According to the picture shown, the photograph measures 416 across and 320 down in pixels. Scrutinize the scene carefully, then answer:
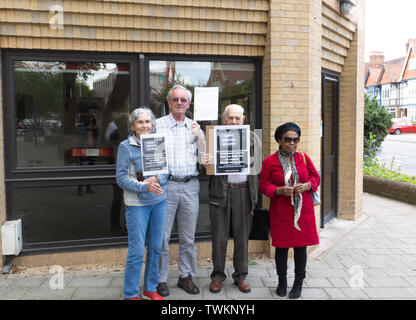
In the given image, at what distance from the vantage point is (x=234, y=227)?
402 cm

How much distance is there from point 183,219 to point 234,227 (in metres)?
0.53

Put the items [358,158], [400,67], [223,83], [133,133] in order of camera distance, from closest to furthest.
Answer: [133,133]
[223,83]
[358,158]
[400,67]

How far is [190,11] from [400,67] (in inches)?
2688

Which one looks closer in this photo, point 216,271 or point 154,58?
point 216,271

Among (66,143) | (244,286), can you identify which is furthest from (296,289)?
(66,143)

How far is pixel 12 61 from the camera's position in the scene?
444 centimetres

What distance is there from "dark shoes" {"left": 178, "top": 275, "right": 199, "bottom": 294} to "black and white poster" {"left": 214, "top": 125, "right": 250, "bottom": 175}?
1.18 m

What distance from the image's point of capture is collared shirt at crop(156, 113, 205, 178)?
385 cm

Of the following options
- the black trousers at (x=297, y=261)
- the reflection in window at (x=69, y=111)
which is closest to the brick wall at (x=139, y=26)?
the reflection in window at (x=69, y=111)

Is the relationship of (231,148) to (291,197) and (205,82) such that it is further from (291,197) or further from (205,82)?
(205,82)

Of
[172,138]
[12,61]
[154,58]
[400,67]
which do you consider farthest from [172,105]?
[400,67]

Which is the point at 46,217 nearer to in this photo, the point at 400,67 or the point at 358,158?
the point at 358,158

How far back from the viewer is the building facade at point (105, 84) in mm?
4434

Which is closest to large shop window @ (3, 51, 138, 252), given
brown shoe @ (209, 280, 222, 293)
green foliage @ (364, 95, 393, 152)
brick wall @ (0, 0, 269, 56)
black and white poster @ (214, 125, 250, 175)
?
brick wall @ (0, 0, 269, 56)
